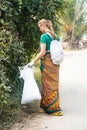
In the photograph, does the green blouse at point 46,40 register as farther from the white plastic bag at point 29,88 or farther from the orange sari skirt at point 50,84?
the white plastic bag at point 29,88

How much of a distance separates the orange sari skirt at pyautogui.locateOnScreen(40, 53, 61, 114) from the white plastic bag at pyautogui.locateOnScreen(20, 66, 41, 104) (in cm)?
38

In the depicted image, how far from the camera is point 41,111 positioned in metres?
7.24

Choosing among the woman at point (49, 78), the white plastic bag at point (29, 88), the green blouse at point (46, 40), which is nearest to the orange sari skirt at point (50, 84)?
the woman at point (49, 78)

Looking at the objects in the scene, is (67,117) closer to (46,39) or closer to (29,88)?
(29,88)

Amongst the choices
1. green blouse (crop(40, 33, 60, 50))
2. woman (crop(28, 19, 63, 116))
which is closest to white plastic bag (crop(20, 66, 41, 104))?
woman (crop(28, 19, 63, 116))

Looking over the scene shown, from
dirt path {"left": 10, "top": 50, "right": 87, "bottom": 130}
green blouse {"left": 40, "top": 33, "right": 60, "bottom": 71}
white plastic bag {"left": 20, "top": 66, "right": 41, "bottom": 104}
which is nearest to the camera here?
dirt path {"left": 10, "top": 50, "right": 87, "bottom": 130}

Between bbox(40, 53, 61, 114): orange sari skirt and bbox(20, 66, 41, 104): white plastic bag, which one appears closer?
bbox(20, 66, 41, 104): white plastic bag

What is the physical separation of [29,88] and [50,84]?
0.64m

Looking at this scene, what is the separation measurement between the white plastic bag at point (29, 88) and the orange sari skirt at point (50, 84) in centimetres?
38

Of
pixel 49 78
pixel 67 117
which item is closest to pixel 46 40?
pixel 49 78

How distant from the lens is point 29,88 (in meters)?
6.55

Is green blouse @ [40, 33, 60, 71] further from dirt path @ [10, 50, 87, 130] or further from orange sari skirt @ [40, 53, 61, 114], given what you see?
dirt path @ [10, 50, 87, 130]

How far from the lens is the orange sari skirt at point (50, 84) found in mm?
7027

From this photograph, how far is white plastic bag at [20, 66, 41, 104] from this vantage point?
6.46m
